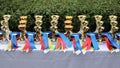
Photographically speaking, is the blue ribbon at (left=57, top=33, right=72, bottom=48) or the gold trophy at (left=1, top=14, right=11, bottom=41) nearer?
the blue ribbon at (left=57, top=33, right=72, bottom=48)

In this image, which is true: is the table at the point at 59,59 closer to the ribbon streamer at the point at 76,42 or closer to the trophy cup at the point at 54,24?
the ribbon streamer at the point at 76,42

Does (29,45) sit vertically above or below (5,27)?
below

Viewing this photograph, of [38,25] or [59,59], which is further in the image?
[38,25]

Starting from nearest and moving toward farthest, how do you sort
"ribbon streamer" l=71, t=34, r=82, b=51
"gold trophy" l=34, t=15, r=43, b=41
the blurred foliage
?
"ribbon streamer" l=71, t=34, r=82, b=51, "gold trophy" l=34, t=15, r=43, b=41, the blurred foliage

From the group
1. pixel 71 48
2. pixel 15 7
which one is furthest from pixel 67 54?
pixel 15 7

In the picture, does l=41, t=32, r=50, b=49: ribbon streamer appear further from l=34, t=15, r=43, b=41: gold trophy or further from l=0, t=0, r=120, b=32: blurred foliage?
l=0, t=0, r=120, b=32: blurred foliage

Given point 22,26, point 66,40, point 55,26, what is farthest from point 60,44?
point 22,26

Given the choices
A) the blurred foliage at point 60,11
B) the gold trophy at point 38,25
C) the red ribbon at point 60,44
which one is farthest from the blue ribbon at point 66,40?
the blurred foliage at point 60,11

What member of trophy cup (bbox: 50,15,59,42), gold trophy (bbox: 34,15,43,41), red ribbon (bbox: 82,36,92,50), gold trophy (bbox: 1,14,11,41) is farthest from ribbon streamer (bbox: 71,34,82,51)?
gold trophy (bbox: 1,14,11,41)

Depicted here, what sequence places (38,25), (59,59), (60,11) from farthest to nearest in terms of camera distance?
(60,11) → (38,25) → (59,59)

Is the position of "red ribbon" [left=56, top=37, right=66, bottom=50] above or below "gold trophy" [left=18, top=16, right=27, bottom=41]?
below

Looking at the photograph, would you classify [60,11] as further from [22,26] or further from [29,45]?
[29,45]

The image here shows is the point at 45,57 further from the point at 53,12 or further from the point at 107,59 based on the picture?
the point at 53,12

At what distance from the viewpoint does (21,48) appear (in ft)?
8.39
